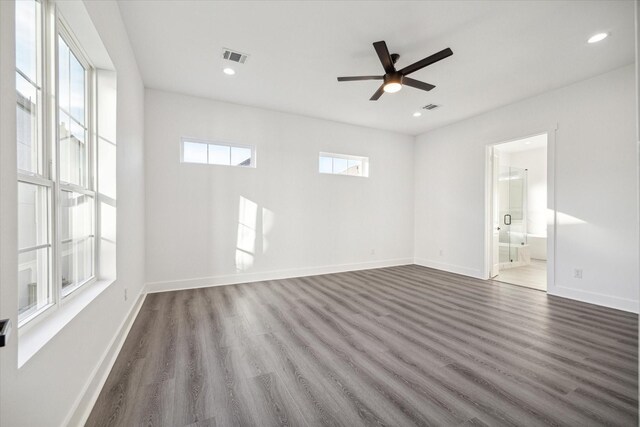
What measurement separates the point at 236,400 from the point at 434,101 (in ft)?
15.3

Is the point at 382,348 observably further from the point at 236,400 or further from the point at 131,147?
the point at 131,147

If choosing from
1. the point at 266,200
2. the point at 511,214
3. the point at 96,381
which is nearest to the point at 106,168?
the point at 96,381

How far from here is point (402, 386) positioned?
1.80m

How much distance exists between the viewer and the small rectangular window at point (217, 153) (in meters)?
4.20

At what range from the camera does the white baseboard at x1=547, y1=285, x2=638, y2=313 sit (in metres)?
3.22

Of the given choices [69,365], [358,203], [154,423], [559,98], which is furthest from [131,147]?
[559,98]

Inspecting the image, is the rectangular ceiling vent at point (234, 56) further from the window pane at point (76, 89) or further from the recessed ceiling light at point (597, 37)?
the recessed ceiling light at point (597, 37)

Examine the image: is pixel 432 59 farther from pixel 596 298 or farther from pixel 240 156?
pixel 596 298

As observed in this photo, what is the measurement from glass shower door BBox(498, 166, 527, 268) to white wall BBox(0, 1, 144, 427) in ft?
21.9

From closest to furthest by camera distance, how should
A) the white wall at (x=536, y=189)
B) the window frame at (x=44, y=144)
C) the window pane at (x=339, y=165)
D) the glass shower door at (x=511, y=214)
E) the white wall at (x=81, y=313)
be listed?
the white wall at (x=81, y=313) < the window frame at (x=44, y=144) < the window pane at (x=339, y=165) < the glass shower door at (x=511, y=214) < the white wall at (x=536, y=189)

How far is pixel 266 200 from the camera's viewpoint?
15.3 ft

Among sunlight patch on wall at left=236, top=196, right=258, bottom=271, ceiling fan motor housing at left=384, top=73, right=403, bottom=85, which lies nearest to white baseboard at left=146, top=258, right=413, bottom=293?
sunlight patch on wall at left=236, top=196, right=258, bottom=271

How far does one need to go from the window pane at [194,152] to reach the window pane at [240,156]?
17.3 inches

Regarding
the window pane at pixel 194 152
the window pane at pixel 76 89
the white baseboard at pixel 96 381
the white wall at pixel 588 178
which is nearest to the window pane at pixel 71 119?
the window pane at pixel 76 89
